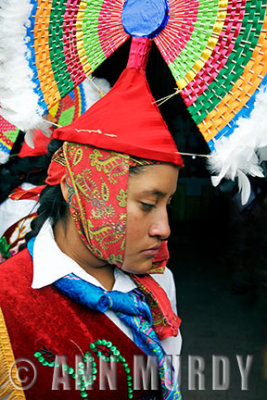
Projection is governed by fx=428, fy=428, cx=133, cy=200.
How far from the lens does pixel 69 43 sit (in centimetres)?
126

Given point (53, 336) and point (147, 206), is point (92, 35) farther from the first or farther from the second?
point (53, 336)

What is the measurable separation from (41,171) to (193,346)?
2247mm

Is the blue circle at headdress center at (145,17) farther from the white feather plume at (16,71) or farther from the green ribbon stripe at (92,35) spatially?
the white feather plume at (16,71)

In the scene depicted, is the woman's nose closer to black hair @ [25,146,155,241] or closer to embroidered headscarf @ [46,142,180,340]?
embroidered headscarf @ [46,142,180,340]

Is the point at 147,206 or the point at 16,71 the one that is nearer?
the point at 147,206

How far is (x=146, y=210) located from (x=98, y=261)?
24 centimetres

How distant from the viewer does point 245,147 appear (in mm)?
1062

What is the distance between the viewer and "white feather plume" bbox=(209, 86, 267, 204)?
3.43ft

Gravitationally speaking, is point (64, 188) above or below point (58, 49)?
below

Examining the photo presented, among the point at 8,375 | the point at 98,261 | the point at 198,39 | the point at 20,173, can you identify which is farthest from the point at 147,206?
the point at 20,173

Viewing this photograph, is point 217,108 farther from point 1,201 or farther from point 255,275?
point 255,275

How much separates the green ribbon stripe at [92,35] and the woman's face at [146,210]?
1.25 feet

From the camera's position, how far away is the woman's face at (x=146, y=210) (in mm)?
1122

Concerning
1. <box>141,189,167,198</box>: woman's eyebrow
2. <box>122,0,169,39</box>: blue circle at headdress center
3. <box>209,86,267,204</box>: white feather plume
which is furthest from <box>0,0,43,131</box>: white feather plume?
<box>209,86,267,204</box>: white feather plume
